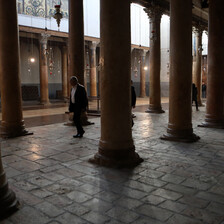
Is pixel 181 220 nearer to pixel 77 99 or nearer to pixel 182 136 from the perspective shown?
pixel 182 136

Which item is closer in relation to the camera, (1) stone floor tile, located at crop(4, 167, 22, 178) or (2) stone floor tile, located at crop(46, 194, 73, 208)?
(2) stone floor tile, located at crop(46, 194, 73, 208)

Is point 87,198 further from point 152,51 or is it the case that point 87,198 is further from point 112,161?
point 152,51

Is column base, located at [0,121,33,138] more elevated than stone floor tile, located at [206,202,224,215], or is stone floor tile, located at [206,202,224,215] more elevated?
column base, located at [0,121,33,138]

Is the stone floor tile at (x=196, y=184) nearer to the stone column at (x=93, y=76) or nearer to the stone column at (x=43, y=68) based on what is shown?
the stone column at (x=43, y=68)

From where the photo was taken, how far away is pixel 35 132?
27.2 feet

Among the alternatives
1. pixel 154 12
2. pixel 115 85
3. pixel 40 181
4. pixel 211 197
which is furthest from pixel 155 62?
pixel 211 197

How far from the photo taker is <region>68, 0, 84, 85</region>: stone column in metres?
8.95

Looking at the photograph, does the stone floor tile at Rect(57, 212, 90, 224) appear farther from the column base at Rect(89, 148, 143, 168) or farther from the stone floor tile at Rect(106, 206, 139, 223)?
the column base at Rect(89, 148, 143, 168)

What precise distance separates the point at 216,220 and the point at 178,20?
506 cm

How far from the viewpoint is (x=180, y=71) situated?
22.0 ft

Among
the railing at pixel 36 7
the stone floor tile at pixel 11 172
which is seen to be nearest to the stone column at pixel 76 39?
the stone floor tile at pixel 11 172

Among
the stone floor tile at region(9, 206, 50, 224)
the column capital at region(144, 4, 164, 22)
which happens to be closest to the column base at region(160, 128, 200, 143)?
the stone floor tile at region(9, 206, 50, 224)

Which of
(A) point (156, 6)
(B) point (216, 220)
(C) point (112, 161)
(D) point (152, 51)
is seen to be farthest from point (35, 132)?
(A) point (156, 6)

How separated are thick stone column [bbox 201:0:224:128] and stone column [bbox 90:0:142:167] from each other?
15.6ft
